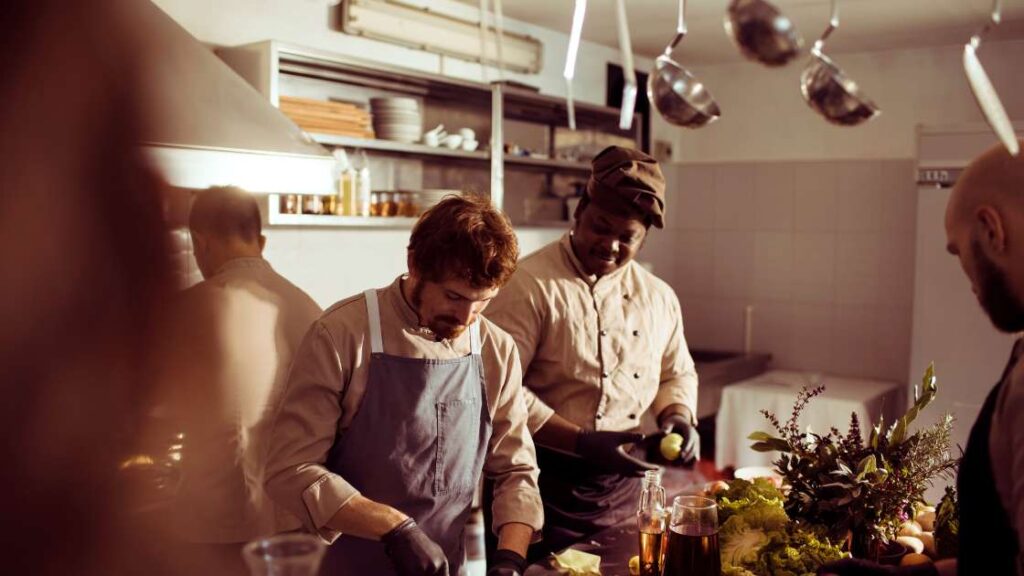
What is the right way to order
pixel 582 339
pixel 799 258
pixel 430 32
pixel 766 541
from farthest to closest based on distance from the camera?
pixel 799 258 < pixel 430 32 < pixel 582 339 < pixel 766 541

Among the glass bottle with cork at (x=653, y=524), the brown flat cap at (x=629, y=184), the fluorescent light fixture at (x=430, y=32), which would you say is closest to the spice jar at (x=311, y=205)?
the fluorescent light fixture at (x=430, y=32)

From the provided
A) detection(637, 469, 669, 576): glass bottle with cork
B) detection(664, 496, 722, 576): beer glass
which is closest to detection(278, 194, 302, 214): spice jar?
detection(637, 469, 669, 576): glass bottle with cork

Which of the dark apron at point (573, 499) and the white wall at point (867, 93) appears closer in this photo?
the dark apron at point (573, 499)

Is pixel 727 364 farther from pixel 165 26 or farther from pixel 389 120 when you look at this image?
pixel 165 26

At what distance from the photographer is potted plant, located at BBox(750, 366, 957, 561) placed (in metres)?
1.64

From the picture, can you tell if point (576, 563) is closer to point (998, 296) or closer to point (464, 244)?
point (464, 244)

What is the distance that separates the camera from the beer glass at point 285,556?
81 centimetres

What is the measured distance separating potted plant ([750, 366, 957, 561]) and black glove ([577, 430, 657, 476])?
614 mm

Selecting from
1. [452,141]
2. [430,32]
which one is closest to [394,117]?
[452,141]

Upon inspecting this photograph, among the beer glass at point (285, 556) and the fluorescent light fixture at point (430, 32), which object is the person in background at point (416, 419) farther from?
the fluorescent light fixture at point (430, 32)

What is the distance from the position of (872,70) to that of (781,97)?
570mm

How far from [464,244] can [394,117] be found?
8.02 feet

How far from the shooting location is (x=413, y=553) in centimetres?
159

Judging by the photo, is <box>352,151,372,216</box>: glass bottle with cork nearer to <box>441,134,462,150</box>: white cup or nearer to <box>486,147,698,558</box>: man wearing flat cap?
<box>441,134,462,150</box>: white cup
